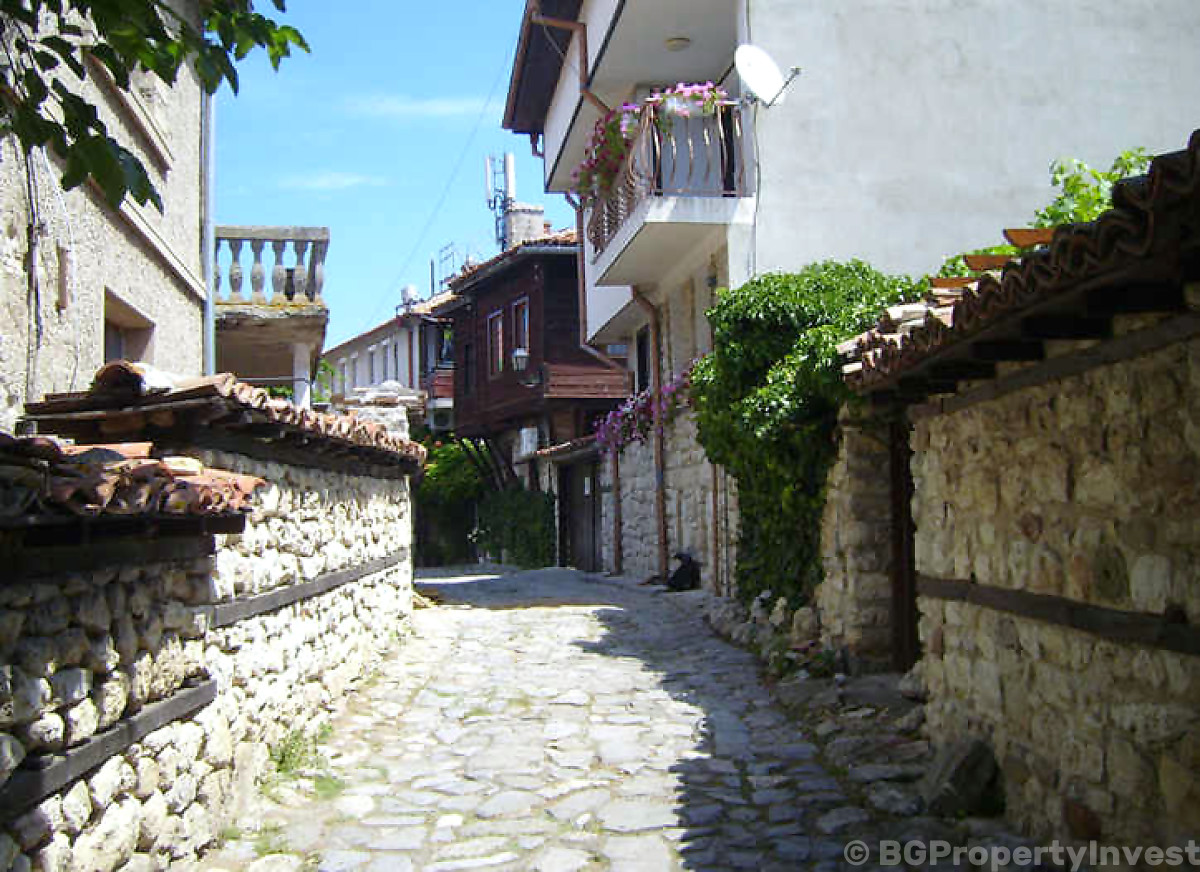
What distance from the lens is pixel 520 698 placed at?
8.22 meters

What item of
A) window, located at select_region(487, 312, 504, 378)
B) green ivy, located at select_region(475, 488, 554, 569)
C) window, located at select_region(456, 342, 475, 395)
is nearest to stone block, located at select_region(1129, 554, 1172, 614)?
green ivy, located at select_region(475, 488, 554, 569)

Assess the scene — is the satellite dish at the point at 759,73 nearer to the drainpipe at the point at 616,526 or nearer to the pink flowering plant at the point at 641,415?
the pink flowering plant at the point at 641,415

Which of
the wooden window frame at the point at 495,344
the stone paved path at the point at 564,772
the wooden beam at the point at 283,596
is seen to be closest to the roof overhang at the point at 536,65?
the wooden window frame at the point at 495,344

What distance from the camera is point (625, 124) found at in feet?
41.7

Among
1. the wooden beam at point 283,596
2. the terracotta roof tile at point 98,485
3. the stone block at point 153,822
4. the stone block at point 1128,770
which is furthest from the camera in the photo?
the wooden beam at point 283,596

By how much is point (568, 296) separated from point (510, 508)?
580 cm

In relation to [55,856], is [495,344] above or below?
above

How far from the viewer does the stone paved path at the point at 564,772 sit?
4.86 meters

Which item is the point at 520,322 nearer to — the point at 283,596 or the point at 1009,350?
the point at 283,596

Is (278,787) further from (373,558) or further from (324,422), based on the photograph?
(373,558)

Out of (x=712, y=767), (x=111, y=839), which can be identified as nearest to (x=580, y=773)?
(x=712, y=767)

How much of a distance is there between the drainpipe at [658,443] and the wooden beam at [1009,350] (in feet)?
35.1

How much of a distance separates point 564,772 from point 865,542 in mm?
2886

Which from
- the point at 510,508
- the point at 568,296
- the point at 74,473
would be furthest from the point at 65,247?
the point at 510,508
